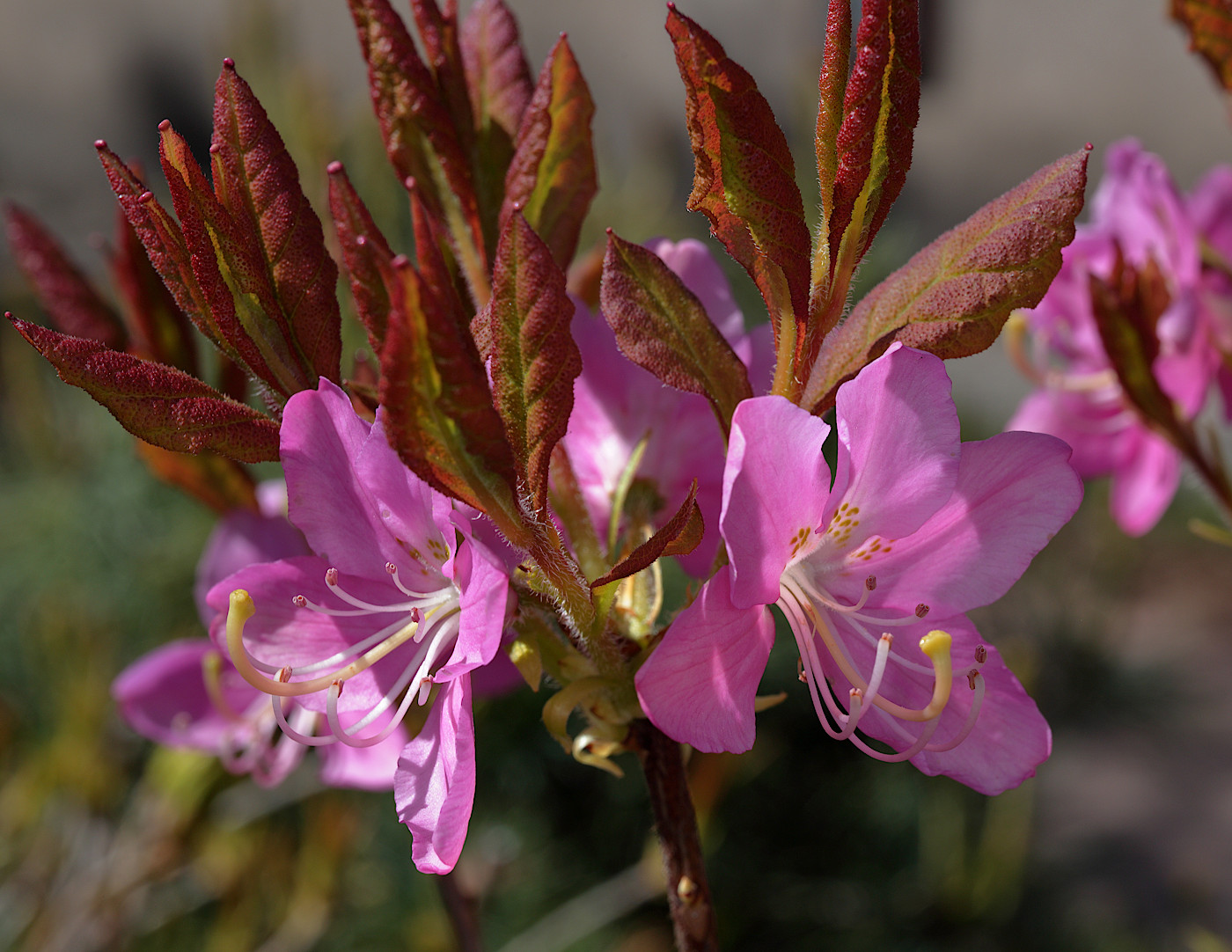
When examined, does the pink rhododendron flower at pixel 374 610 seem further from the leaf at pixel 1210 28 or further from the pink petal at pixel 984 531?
the leaf at pixel 1210 28

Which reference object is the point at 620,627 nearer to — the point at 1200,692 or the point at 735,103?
the point at 735,103

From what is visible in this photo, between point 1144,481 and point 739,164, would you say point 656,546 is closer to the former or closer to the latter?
point 739,164

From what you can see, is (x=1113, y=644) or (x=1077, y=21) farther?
(x=1077, y=21)

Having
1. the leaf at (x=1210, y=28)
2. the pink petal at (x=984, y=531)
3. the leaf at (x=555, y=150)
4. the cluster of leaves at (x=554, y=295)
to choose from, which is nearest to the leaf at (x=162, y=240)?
the cluster of leaves at (x=554, y=295)

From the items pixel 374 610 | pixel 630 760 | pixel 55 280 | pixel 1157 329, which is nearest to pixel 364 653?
pixel 374 610

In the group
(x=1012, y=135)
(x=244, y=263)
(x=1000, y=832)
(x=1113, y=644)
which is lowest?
(x=1113, y=644)

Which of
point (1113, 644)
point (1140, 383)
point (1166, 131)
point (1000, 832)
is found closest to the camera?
point (1140, 383)

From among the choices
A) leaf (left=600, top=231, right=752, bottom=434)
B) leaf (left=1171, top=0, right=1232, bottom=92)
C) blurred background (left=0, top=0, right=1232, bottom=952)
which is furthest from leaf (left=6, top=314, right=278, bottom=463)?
leaf (left=1171, top=0, right=1232, bottom=92)

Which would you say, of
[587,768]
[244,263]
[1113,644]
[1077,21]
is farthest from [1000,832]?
[1077,21]
